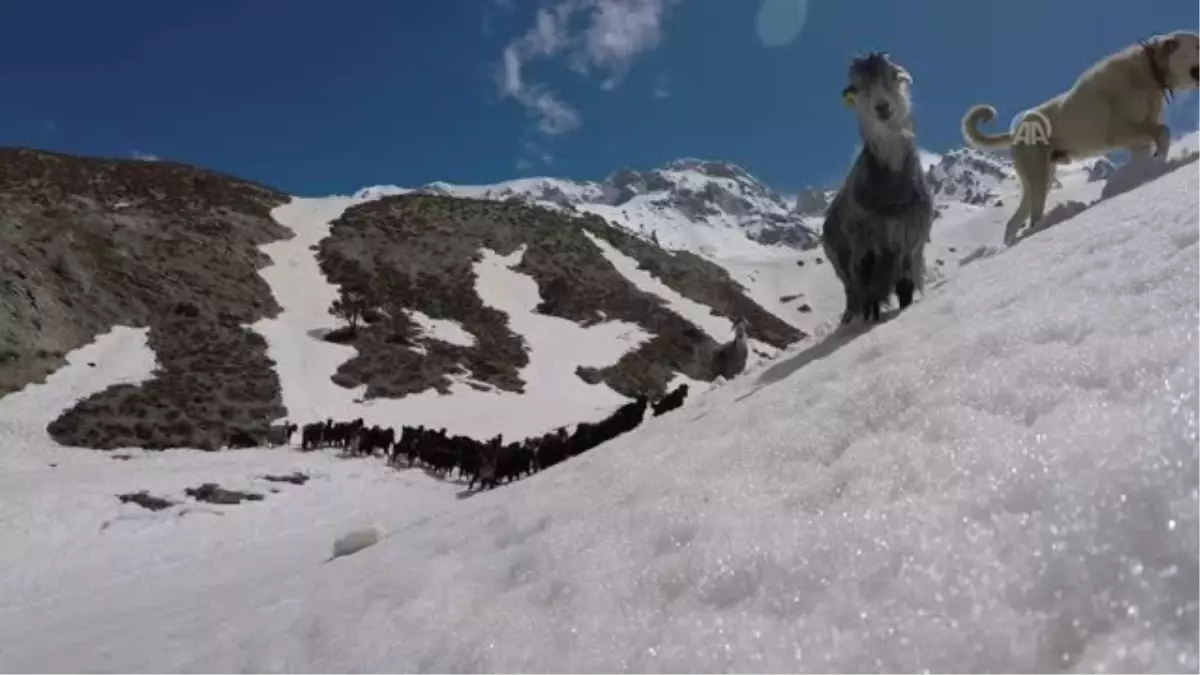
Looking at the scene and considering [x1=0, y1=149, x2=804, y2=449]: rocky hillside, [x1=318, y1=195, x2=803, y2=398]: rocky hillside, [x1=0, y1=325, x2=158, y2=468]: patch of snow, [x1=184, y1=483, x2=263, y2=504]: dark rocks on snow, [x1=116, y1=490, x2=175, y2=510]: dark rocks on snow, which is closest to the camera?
[x1=116, y1=490, x2=175, y2=510]: dark rocks on snow

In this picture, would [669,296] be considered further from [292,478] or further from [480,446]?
[292,478]

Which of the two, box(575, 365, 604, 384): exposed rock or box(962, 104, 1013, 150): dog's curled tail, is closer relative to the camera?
box(962, 104, 1013, 150): dog's curled tail

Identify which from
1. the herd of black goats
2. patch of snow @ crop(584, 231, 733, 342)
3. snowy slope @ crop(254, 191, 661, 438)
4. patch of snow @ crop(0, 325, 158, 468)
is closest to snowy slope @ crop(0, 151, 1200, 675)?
the herd of black goats

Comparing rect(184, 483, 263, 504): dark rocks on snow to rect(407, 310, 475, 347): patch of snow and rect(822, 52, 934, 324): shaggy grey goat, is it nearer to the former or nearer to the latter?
rect(822, 52, 934, 324): shaggy grey goat

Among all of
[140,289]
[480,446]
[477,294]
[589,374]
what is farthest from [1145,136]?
[477,294]

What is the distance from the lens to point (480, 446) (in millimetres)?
20438

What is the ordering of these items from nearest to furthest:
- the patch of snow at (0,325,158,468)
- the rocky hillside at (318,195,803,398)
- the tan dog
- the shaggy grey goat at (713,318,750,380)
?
1. the tan dog
2. the shaggy grey goat at (713,318,750,380)
3. the patch of snow at (0,325,158,468)
4. the rocky hillside at (318,195,803,398)

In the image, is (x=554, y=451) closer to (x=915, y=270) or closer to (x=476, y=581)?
(x=915, y=270)

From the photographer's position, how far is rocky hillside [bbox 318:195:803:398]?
36531mm

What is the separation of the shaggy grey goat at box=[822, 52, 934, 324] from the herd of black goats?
9138mm

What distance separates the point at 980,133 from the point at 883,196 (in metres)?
2.76

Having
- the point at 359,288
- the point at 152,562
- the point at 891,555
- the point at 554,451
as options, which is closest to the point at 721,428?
the point at 891,555

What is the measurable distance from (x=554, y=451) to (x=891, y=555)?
1673 cm

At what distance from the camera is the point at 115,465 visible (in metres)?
20.2
